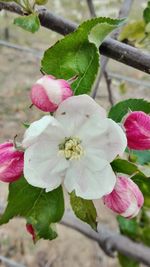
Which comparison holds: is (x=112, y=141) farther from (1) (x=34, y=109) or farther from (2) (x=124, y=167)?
(1) (x=34, y=109)

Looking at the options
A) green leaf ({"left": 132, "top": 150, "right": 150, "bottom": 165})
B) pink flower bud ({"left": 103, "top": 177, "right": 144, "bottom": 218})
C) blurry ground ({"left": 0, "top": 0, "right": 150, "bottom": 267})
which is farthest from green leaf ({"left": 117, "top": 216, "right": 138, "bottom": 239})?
pink flower bud ({"left": 103, "top": 177, "right": 144, "bottom": 218})

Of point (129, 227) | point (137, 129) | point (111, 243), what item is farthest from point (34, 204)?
point (129, 227)

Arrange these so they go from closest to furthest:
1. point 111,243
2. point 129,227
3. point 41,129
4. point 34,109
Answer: point 41,129 → point 111,243 → point 129,227 → point 34,109

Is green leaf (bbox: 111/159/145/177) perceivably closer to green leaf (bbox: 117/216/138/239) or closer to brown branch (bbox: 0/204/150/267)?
brown branch (bbox: 0/204/150/267)

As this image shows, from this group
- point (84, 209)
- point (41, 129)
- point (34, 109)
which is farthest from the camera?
point (34, 109)

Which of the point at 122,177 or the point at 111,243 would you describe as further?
the point at 111,243

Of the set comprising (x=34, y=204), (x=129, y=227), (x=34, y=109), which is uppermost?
(x=34, y=204)

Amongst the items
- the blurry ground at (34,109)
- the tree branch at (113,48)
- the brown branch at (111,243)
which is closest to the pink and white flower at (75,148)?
the tree branch at (113,48)

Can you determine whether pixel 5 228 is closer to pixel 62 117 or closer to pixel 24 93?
pixel 24 93
